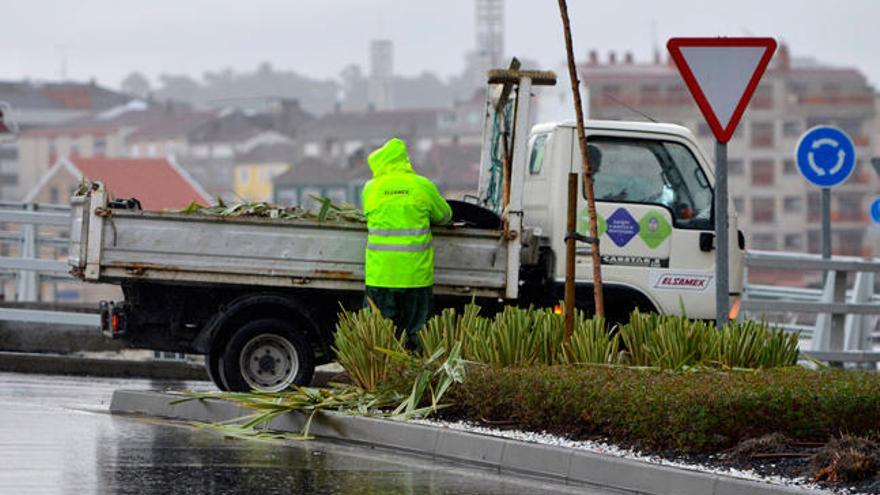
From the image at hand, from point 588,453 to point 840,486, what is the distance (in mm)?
1597

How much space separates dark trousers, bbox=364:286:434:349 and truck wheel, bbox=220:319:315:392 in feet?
2.04

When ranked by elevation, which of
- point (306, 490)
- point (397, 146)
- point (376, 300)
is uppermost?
point (397, 146)

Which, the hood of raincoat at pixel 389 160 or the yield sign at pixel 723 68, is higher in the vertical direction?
the yield sign at pixel 723 68

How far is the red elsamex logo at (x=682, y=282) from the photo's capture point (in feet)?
51.9

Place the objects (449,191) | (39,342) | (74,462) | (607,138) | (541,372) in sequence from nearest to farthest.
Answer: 1. (74,462)
2. (541,372)
3. (607,138)
4. (39,342)
5. (449,191)

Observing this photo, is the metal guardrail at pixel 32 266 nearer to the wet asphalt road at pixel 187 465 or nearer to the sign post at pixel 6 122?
the sign post at pixel 6 122

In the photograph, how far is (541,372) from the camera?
12297 millimetres

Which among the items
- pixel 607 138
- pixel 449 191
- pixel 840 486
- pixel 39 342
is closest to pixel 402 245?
pixel 607 138

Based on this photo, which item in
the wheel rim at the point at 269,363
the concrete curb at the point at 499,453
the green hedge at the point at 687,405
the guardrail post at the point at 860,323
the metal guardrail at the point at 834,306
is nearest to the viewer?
the concrete curb at the point at 499,453

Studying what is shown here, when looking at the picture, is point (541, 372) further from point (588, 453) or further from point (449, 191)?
point (449, 191)

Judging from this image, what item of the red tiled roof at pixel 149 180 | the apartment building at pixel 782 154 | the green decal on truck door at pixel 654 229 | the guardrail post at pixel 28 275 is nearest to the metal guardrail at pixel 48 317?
the guardrail post at pixel 28 275

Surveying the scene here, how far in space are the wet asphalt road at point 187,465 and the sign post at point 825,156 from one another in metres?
10.2

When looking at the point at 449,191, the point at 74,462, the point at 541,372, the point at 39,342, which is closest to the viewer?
the point at 74,462

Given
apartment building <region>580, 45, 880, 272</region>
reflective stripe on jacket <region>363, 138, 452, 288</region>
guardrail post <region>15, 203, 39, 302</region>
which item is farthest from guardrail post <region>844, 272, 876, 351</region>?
apartment building <region>580, 45, 880, 272</region>
